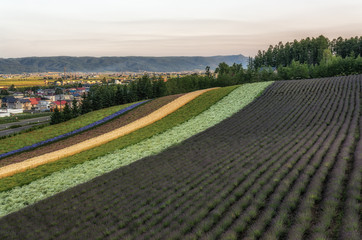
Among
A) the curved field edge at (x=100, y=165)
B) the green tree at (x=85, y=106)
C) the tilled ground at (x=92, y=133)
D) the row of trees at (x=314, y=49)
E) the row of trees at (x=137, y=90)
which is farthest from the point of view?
the row of trees at (x=314, y=49)

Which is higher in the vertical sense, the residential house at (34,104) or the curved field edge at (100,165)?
the curved field edge at (100,165)

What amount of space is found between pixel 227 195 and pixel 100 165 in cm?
1510

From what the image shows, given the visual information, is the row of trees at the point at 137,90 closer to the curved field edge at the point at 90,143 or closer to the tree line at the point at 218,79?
the tree line at the point at 218,79

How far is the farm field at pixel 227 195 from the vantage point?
8117 millimetres

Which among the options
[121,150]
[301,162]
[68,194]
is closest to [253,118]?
[121,150]

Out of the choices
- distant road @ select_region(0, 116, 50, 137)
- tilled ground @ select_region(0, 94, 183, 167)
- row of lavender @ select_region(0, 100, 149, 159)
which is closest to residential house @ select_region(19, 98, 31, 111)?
distant road @ select_region(0, 116, 50, 137)

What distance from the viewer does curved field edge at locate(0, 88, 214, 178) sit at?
26078 millimetres

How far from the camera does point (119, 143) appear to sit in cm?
3189

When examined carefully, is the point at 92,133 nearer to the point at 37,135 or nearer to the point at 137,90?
the point at 37,135

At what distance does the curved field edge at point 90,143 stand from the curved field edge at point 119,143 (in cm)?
133

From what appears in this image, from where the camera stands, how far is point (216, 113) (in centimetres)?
4169

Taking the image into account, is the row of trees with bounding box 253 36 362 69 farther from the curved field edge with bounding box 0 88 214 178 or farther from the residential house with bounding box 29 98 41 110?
the residential house with bounding box 29 98 41 110

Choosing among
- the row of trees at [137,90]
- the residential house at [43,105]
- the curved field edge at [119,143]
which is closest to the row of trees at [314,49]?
the row of trees at [137,90]

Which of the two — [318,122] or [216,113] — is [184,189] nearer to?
[318,122]
